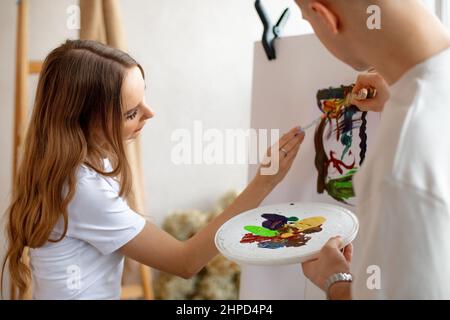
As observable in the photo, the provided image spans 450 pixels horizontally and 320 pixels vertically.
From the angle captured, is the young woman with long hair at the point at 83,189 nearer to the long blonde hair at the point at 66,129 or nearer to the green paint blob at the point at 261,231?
the long blonde hair at the point at 66,129

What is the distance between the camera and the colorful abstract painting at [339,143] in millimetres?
1152

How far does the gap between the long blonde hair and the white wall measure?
1.17m

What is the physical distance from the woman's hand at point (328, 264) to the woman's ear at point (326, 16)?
344mm

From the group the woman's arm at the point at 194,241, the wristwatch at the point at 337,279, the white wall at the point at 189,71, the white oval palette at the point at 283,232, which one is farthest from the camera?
the white wall at the point at 189,71

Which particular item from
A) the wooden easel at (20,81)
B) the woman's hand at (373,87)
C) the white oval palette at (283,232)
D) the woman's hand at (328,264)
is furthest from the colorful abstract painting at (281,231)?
the wooden easel at (20,81)

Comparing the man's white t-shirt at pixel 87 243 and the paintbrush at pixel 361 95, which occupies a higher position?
the paintbrush at pixel 361 95

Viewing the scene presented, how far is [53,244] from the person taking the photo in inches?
42.3

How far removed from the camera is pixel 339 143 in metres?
1.19

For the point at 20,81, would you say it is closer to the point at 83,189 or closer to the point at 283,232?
the point at 83,189

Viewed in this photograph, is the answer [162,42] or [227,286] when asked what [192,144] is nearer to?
[162,42]

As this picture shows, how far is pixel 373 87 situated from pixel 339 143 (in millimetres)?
219

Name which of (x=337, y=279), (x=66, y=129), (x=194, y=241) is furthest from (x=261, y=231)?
(x=66, y=129)

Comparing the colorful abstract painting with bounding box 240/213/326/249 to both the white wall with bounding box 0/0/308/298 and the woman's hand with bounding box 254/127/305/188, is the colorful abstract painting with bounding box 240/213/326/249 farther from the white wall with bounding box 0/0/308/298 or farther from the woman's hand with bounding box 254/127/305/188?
the white wall with bounding box 0/0/308/298

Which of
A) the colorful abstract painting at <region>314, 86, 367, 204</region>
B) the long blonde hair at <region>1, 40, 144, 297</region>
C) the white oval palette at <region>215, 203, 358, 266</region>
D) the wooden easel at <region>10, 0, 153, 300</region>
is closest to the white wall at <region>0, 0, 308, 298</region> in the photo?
the wooden easel at <region>10, 0, 153, 300</region>
